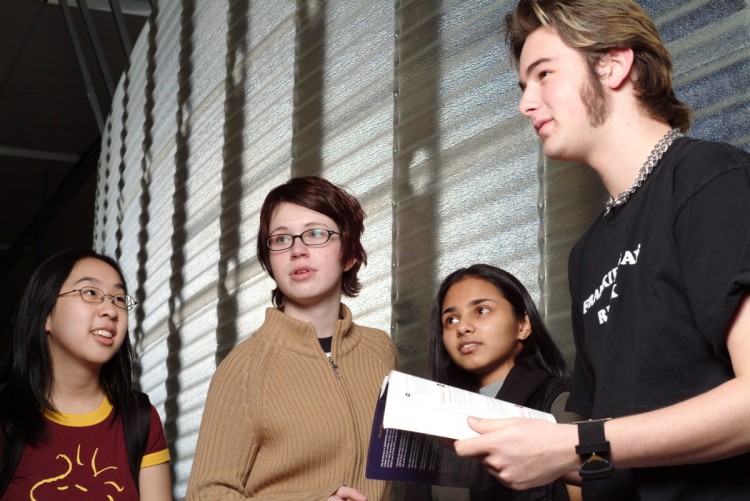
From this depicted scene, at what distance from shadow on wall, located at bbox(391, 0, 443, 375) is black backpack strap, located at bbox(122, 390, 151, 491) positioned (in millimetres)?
763

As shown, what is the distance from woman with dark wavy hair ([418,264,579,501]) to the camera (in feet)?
7.50

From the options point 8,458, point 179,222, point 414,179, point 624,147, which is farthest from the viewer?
point 179,222

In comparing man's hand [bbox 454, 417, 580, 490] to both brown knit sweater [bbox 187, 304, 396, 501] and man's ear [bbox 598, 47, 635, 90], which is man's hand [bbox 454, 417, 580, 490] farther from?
brown knit sweater [bbox 187, 304, 396, 501]

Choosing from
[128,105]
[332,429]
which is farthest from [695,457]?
[128,105]

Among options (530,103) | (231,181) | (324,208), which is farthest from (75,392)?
(231,181)

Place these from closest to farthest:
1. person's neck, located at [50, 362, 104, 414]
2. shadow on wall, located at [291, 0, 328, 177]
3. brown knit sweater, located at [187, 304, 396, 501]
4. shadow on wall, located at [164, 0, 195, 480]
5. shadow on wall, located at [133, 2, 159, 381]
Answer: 1. brown knit sweater, located at [187, 304, 396, 501]
2. person's neck, located at [50, 362, 104, 414]
3. shadow on wall, located at [291, 0, 328, 177]
4. shadow on wall, located at [164, 0, 195, 480]
5. shadow on wall, located at [133, 2, 159, 381]

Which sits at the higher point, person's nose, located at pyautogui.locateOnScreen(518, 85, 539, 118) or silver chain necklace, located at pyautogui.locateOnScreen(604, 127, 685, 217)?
person's nose, located at pyautogui.locateOnScreen(518, 85, 539, 118)

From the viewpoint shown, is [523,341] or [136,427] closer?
[523,341]

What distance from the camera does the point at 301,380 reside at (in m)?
2.21

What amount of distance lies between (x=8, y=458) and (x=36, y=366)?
11.8 inches

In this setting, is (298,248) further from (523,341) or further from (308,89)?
(308,89)

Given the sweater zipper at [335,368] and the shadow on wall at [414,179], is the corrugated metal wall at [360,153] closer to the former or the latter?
the shadow on wall at [414,179]

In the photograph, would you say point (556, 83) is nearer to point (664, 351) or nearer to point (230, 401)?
point (664, 351)

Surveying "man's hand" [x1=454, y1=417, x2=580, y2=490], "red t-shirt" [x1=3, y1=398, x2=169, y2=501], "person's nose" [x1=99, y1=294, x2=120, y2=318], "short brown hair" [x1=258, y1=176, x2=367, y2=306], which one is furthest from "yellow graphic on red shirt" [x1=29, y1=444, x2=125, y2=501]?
"man's hand" [x1=454, y1=417, x2=580, y2=490]
